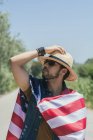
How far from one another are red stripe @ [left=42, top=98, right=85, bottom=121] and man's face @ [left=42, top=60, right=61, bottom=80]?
29 centimetres

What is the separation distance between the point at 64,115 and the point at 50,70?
0.41 metres

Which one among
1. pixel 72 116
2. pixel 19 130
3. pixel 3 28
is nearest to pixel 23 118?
pixel 19 130

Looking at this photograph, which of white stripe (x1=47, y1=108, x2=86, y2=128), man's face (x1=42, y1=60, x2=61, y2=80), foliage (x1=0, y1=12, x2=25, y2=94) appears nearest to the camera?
white stripe (x1=47, y1=108, x2=86, y2=128)

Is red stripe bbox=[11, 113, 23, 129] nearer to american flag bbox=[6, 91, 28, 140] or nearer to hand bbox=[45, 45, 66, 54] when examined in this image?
american flag bbox=[6, 91, 28, 140]

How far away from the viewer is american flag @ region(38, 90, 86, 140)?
482 cm

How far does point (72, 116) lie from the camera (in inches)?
191

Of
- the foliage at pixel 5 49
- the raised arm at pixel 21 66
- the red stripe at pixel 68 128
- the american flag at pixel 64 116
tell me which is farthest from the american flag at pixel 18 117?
the foliage at pixel 5 49

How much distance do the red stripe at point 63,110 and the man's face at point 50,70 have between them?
286 mm

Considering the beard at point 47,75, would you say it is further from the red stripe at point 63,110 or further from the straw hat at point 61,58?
the red stripe at point 63,110

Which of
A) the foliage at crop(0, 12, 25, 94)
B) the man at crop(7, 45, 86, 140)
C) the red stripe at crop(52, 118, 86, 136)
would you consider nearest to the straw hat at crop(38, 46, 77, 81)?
the man at crop(7, 45, 86, 140)

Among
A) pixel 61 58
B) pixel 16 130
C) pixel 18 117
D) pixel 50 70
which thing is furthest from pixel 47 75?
pixel 16 130

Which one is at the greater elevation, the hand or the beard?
the hand

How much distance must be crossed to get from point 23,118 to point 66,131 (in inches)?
15.9

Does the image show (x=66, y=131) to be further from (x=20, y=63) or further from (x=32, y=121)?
(x=20, y=63)
